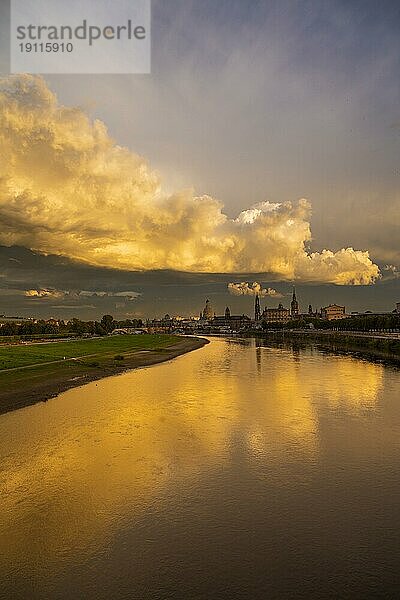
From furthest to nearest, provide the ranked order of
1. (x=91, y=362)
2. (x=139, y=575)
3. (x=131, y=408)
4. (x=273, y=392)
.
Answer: (x=91, y=362), (x=273, y=392), (x=131, y=408), (x=139, y=575)

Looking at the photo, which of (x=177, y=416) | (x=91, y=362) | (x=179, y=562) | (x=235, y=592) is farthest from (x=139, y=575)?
(x=91, y=362)

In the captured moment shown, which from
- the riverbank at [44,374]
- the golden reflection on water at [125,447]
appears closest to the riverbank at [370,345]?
the golden reflection on water at [125,447]

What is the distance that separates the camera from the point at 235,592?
490 inches

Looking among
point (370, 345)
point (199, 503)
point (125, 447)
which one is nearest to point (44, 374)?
point (125, 447)

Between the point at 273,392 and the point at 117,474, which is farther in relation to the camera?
the point at 273,392

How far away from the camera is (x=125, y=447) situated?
A: 2591 centimetres

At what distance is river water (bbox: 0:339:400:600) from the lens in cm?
1309

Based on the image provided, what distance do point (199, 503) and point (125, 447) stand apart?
870 cm

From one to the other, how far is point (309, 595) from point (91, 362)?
61114 mm

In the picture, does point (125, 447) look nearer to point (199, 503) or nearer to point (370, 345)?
point (199, 503)

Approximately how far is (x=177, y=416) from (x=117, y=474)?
12947 millimetres

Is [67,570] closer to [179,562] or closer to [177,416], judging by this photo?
[179,562]

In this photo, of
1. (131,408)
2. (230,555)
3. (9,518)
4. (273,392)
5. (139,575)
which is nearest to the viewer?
(139,575)

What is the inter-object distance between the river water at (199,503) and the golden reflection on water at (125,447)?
0.09m
